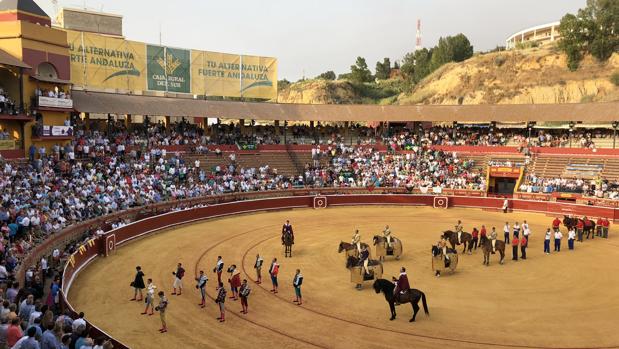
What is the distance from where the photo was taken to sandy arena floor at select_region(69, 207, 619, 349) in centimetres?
1462

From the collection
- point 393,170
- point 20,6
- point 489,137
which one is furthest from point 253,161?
point 489,137

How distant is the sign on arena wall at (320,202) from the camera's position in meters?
40.2

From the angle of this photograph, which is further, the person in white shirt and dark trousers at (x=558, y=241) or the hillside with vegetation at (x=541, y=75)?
the hillside with vegetation at (x=541, y=75)

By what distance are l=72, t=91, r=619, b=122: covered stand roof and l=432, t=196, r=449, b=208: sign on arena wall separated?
12.9 metres

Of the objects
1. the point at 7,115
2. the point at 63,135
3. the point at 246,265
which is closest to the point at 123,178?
the point at 63,135

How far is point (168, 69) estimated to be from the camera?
4741cm

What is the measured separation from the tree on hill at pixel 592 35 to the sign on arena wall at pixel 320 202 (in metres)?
64.1

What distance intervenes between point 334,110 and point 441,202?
55.6ft

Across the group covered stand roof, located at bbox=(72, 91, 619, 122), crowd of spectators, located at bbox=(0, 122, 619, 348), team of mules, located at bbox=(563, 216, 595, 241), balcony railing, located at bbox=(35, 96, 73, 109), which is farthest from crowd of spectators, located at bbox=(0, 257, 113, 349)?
covered stand roof, located at bbox=(72, 91, 619, 122)

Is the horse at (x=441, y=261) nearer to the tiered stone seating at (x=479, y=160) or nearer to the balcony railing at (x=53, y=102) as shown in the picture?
the balcony railing at (x=53, y=102)

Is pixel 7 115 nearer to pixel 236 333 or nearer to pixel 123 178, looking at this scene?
pixel 123 178

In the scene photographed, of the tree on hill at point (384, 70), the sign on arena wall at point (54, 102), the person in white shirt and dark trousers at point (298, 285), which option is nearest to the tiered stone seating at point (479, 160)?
the person in white shirt and dark trousers at point (298, 285)

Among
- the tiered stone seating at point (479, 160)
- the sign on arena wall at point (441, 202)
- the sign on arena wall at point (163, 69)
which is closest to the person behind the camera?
the sign on arena wall at point (441, 202)

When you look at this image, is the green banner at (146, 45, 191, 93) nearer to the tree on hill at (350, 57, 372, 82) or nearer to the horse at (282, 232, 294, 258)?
the horse at (282, 232, 294, 258)
